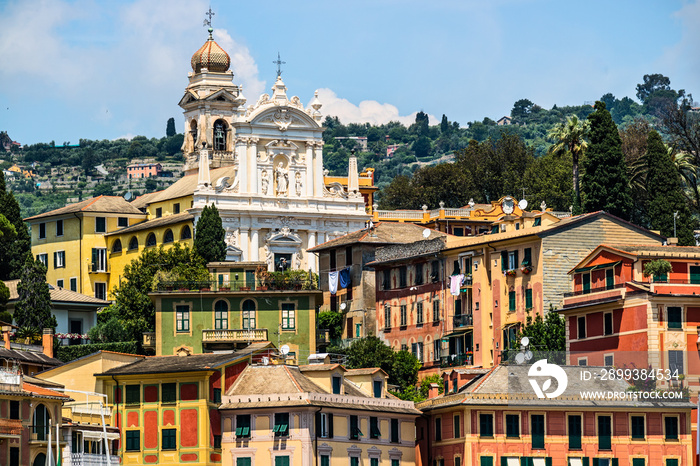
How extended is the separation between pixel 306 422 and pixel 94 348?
26.0 metres

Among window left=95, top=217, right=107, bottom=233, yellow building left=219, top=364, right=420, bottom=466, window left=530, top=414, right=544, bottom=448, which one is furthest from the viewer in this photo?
window left=95, top=217, right=107, bottom=233

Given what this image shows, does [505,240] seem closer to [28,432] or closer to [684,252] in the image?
[684,252]

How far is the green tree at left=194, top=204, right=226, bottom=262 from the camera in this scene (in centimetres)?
12094

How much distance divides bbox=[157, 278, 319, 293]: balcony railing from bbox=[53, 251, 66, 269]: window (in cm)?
4350

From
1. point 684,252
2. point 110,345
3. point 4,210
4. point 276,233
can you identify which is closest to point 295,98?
point 276,233

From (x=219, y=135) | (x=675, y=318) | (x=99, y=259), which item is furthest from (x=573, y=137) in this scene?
(x=99, y=259)

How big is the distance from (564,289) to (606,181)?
54.5 ft

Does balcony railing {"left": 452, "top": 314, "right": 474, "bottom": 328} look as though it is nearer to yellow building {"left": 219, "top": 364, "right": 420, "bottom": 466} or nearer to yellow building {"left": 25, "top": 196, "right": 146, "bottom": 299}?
yellow building {"left": 219, "top": 364, "right": 420, "bottom": 466}

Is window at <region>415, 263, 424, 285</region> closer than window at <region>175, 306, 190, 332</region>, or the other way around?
window at <region>175, 306, 190, 332</region>

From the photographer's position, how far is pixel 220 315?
104 metres

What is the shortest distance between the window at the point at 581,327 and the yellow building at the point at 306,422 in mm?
11356

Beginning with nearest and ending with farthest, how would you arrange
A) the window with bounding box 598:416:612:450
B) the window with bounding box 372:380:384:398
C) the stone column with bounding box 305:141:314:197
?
the window with bounding box 598:416:612:450 < the window with bounding box 372:380:384:398 < the stone column with bounding box 305:141:314:197

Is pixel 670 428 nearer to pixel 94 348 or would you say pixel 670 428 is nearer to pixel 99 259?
pixel 94 348

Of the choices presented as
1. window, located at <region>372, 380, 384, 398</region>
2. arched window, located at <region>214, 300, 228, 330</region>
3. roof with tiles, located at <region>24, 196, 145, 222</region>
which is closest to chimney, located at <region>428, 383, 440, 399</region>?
window, located at <region>372, 380, 384, 398</region>
